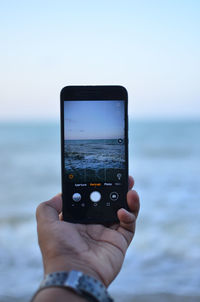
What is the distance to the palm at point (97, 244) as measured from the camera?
149 cm

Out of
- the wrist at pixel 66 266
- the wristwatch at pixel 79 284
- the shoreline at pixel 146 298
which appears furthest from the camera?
the shoreline at pixel 146 298

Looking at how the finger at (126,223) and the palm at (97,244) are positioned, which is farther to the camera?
the finger at (126,223)

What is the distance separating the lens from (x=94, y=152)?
1.92 meters

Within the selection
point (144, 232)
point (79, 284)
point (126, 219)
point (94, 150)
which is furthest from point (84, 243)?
point (144, 232)

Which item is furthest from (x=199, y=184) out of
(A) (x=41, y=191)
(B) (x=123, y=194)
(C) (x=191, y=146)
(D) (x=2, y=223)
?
(C) (x=191, y=146)

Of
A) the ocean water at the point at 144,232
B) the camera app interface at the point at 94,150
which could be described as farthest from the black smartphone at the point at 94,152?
the ocean water at the point at 144,232

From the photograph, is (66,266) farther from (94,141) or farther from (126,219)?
(94,141)

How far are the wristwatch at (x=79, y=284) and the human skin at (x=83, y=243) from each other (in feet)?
0.07

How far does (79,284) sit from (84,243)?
38 cm

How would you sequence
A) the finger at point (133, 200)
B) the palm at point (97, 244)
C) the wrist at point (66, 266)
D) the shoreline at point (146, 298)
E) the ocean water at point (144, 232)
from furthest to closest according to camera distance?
the ocean water at point (144, 232) → the shoreline at point (146, 298) → the finger at point (133, 200) → the palm at point (97, 244) → the wrist at point (66, 266)

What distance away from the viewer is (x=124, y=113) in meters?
1.94

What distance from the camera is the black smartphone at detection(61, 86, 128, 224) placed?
192 centimetres

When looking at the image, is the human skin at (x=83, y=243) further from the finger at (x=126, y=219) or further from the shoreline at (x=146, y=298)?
the shoreline at (x=146, y=298)

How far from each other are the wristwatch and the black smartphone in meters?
0.63
